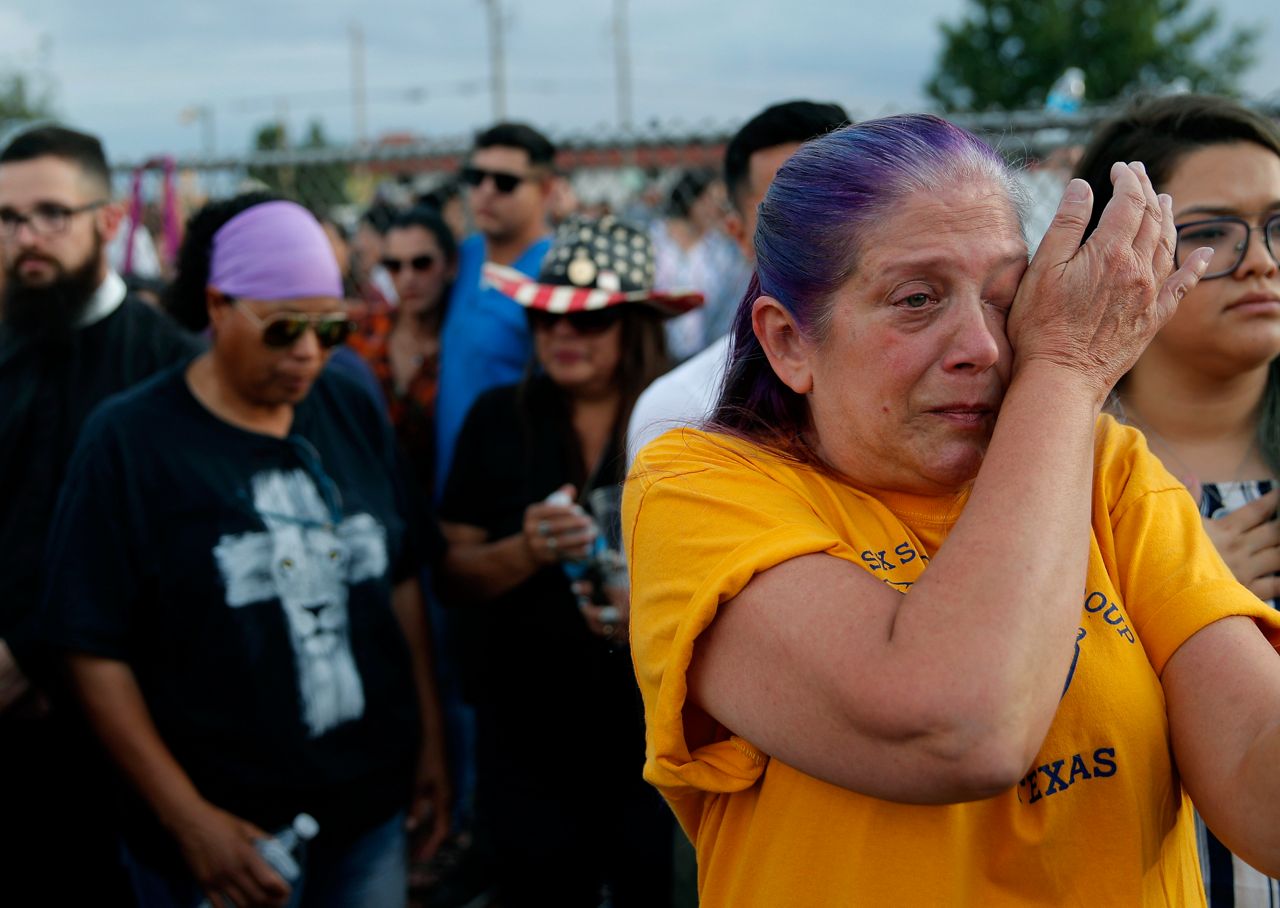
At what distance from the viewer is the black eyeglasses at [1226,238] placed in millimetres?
1997

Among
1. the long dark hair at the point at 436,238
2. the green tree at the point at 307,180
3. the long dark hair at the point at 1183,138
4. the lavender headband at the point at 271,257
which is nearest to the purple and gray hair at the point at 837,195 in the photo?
the long dark hair at the point at 1183,138

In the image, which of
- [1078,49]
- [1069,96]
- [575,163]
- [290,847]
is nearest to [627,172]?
[575,163]

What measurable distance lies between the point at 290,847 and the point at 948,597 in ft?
6.54

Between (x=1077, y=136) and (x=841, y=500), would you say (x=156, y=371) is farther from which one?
(x=1077, y=136)

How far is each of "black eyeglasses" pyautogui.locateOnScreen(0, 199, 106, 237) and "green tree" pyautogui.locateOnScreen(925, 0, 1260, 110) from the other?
2893cm

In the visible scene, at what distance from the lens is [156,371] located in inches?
136

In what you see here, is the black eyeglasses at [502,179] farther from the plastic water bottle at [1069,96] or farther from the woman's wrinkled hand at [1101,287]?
the woman's wrinkled hand at [1101,287]

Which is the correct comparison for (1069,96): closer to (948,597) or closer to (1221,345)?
(1221,345)

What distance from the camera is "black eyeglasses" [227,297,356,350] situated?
2.73m

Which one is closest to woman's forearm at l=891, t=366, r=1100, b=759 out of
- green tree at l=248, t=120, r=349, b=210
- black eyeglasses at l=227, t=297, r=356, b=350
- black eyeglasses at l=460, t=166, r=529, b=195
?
black eyeglasses at l=227, t=297, r=356, b=350

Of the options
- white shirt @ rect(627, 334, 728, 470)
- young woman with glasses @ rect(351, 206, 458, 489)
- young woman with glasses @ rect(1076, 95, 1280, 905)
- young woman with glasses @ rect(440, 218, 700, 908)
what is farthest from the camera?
young woman with glasses @ rect(351, 206, 458, 489)

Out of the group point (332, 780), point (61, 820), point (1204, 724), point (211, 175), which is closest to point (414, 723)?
point (332, 780)

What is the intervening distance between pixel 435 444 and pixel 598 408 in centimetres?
134

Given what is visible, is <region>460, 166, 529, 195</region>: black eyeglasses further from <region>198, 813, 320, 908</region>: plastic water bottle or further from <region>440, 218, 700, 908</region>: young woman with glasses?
<region>198, 813, 320, 908</region>: plastic water bottle
